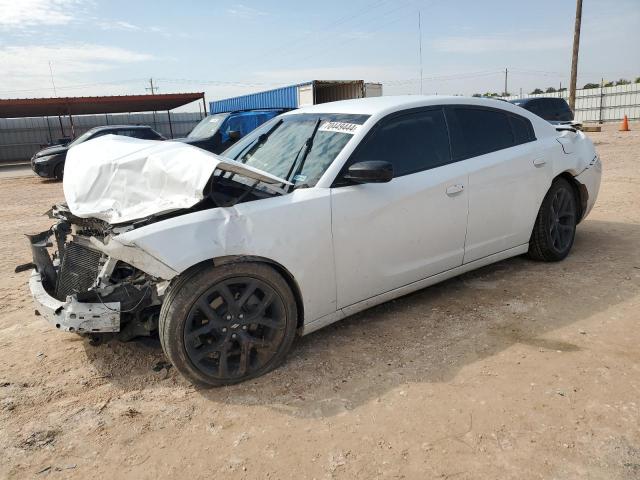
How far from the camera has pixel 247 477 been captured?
2.13 meters

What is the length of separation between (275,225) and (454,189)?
1497mm

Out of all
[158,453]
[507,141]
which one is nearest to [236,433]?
[158,453]

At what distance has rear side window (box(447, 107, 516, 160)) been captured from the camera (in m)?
3.72

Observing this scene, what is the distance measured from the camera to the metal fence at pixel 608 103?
3102cm

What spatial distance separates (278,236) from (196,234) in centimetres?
48

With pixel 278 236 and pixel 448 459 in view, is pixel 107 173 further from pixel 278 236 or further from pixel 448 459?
pixel 448 459

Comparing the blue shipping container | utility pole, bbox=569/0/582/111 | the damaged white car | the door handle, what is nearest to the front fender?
the damaged white car

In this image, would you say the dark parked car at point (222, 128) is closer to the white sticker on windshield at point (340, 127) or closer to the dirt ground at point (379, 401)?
the dirt ground at point (379, 401)

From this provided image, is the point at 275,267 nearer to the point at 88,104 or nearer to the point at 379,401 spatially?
the point at 379,401

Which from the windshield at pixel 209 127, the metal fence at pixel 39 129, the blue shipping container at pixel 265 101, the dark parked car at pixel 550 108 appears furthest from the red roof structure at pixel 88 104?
the dark parked car at pixel 550 108

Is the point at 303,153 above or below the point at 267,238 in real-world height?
above

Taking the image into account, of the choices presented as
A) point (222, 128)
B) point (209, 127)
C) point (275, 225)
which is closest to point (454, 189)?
point (275, 225)

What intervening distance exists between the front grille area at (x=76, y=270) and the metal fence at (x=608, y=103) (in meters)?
31.4

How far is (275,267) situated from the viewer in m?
2.88
